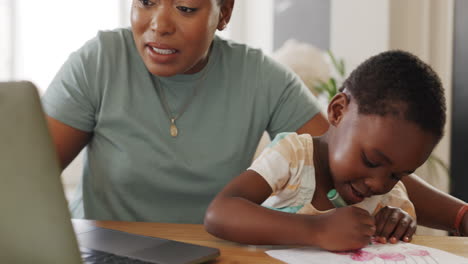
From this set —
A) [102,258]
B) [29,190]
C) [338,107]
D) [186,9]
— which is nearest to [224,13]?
[186,9]

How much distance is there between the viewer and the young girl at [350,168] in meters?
0.85

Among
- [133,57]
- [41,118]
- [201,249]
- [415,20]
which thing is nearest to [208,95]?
[133,57]

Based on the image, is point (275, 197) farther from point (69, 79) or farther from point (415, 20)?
point (415, 20)

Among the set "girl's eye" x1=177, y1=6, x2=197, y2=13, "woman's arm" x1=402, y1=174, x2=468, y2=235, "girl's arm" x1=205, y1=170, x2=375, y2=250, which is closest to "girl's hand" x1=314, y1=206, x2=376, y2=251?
"girl's arm" x1=205, y1=170, x2=375, y2=250

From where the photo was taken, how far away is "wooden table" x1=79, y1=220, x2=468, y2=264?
815mm

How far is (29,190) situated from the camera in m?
0.44

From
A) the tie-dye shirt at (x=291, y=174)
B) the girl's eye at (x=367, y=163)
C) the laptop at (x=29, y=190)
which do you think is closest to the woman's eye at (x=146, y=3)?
the tie-dye shirt at (x=291, y=174)

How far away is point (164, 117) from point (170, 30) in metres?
0.23

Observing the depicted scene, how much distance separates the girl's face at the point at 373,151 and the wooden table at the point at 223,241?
0.42 feet

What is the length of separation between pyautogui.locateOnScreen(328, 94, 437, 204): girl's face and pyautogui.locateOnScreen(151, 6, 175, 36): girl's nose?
43 centimetres

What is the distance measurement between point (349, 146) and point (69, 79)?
0.69m

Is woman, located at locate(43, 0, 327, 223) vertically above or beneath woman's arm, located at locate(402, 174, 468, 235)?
above

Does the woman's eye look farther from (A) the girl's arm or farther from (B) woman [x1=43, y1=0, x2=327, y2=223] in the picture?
(A) the girl's arm

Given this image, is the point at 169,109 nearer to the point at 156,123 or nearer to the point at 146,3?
the point at 156,123
